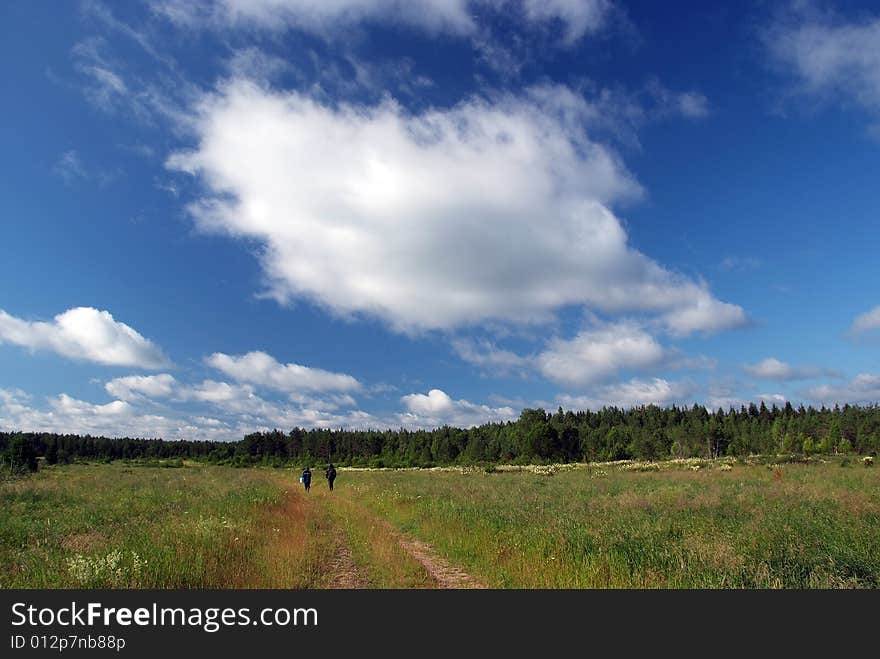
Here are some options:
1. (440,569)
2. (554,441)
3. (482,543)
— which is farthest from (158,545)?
(554,441)

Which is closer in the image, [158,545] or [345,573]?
[345,573]

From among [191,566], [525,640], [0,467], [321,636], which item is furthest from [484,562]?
[0,467]

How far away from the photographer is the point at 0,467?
49844 mm

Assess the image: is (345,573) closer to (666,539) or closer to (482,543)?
(482,543)

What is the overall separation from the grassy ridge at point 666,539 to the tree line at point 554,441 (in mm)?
84410

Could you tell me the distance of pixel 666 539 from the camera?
13.1 m

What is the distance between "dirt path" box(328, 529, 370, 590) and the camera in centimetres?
1025

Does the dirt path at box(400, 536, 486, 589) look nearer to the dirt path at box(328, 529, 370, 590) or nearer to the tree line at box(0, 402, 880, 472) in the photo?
the dirt path at box(328, 529, 370, 590)

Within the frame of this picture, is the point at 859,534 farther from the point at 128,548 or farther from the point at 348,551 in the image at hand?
the point at 128,548

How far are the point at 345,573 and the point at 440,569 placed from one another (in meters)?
2.21

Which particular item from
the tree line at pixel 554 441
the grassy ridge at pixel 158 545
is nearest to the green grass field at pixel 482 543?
the grassy ridge at pixel 158 545

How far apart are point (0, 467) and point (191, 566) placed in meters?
56.0

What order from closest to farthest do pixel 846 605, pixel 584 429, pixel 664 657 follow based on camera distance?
pixel 664 657
pixel 846 605
pixel 584 429

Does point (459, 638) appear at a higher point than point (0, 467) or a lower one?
higher
